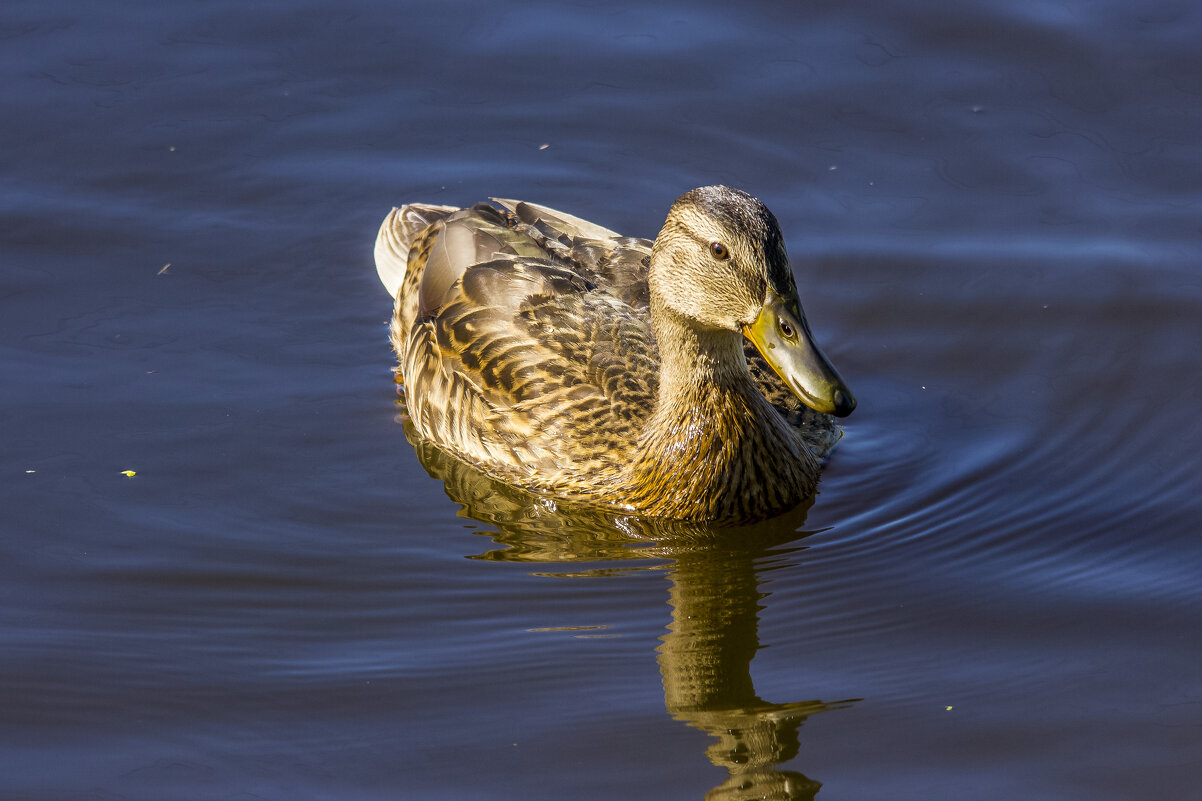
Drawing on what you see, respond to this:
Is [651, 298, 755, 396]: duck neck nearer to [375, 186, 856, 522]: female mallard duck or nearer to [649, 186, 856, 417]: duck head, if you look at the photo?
[375, 186, 856, 522]: female mallard duck

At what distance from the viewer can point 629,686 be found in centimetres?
643

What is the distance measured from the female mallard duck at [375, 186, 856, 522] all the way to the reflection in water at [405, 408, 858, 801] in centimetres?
11

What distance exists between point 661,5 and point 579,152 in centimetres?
171

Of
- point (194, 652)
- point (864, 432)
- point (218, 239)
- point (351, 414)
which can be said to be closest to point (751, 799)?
point (194, 652)

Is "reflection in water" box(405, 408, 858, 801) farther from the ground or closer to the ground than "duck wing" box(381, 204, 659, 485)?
closer to the ground

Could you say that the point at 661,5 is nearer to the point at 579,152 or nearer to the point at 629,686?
the point at 579,152

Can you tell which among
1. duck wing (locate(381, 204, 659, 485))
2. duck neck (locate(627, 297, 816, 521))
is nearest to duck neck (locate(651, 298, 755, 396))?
duck neck (locate(627, 297, 816, 521))

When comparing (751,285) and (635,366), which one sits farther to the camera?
(635,366)

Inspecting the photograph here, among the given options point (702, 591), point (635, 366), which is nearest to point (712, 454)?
point (635, 366)

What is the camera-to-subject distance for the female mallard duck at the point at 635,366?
22.7 ft

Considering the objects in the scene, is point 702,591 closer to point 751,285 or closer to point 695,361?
point 695,361

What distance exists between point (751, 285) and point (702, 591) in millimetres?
1376

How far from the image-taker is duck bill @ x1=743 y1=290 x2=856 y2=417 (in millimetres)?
6781

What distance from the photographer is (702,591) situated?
23.2 ft
